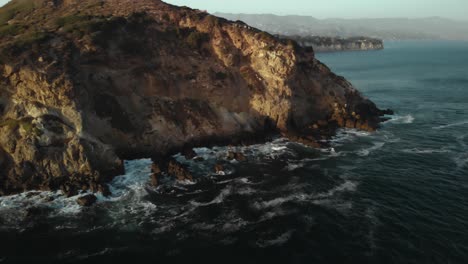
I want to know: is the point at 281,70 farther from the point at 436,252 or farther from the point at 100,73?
the point at 436,252

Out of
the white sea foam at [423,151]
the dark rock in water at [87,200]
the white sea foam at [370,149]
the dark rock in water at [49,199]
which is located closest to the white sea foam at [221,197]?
Result: the dark rock in water at [87,200]

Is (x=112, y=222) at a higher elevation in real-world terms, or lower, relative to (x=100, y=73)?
lower

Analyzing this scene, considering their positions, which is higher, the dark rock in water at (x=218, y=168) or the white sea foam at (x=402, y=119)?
the white sea foam at (x=402, y=119)

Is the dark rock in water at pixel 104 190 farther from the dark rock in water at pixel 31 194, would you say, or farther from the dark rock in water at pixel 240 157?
the dark rock in water at pixel 240 157

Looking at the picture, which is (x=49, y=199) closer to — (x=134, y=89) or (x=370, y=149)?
(x=134, y=89)

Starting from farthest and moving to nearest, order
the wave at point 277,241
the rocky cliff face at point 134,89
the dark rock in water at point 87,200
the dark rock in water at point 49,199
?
the rocky cliff face at point 134,89, the dark rock in water at point 49,199, the dark rock in water at point 87,200, the wave at point 277,241

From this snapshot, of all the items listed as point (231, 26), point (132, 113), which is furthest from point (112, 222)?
point (231, 26)

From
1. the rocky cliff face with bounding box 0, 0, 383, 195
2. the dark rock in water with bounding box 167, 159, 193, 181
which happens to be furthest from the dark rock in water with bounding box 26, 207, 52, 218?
the dark rock in water with bounding box 167, 159, 193, 181
